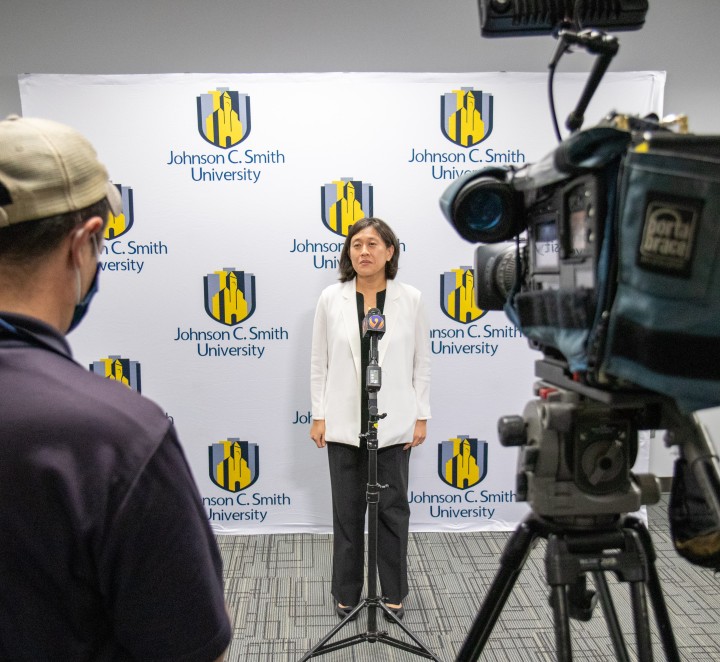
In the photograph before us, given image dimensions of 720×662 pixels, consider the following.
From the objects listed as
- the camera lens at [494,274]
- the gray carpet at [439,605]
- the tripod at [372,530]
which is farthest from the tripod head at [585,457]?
the gray carpet at [439,605]

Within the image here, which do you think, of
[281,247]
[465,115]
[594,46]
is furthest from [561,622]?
[465,115]

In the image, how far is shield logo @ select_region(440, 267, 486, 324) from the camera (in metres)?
3.07

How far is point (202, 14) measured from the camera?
10.2 ft

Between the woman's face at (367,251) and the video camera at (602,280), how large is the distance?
130 cm

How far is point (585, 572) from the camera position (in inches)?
38.0

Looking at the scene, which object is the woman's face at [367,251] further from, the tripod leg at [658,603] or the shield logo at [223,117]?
the tripod leg at [658,603]

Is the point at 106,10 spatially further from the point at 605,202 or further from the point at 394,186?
the point at 605,202

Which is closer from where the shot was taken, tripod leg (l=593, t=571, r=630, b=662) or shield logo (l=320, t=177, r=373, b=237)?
tripod leg (l=593, t=571, r=630, b=662)

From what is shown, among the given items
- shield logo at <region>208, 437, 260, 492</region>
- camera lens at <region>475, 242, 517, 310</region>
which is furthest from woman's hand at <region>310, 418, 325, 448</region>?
camera lens at <region>475, 242, 517, 310</region>

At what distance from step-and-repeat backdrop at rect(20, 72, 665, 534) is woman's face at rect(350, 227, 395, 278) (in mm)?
584

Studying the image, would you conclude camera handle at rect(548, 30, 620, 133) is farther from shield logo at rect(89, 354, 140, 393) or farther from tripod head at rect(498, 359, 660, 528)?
shield logo at rect(89, 354, 140, 393)

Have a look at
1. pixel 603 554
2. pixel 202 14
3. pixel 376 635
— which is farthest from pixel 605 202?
pixel 202 14

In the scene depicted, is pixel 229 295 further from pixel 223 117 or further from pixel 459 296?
pixel 459 296

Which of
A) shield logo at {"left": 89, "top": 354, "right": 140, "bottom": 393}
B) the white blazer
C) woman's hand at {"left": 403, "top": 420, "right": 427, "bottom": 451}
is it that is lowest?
woman's hand at {"left": 403, "top": 420, "right": 427, "bottom": 451}
